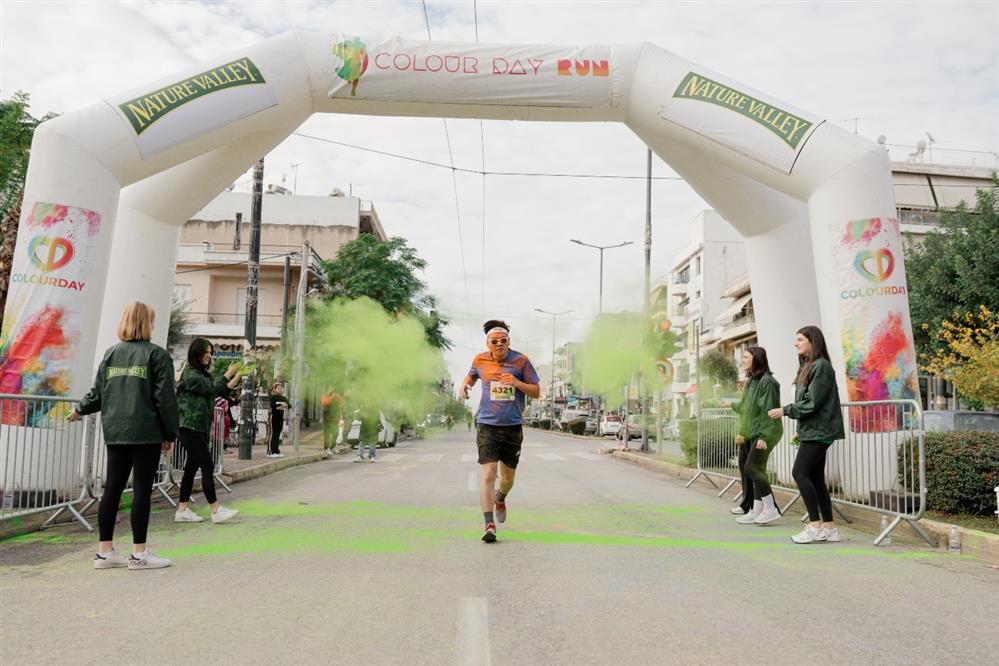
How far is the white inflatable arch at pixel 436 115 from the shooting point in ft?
28.6

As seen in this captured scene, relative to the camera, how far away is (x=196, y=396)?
8.12 m

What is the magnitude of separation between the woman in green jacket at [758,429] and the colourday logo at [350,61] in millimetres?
6368

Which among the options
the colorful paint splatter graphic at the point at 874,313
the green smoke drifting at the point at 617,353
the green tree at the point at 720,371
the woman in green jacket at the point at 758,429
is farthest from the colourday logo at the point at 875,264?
the green tree at the point at 720,371

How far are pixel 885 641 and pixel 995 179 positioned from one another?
20086mm

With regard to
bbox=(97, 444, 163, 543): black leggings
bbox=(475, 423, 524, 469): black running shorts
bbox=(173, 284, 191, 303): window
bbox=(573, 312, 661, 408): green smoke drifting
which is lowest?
bbox=(97, 444, 163, 543): black leggings

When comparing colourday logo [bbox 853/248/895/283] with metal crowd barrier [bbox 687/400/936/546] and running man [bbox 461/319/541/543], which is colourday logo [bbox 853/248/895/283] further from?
running man [bbox 461/319/541/543]

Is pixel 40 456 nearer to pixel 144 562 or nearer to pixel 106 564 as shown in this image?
pixel 106 564

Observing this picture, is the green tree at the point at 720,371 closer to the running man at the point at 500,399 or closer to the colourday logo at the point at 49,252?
the running man at the point at 500,399

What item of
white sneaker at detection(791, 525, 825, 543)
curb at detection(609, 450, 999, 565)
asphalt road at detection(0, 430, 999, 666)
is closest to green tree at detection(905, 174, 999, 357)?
curb at detection(609, 450, 999, 565)

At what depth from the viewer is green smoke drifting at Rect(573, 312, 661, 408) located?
2417 centimetres

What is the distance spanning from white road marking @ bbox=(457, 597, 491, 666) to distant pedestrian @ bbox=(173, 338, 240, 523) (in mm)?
4225

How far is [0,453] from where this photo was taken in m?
7.95

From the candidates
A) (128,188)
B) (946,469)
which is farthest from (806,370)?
(128,188)

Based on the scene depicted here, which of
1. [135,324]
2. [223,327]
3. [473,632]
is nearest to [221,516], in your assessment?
[135,324]
